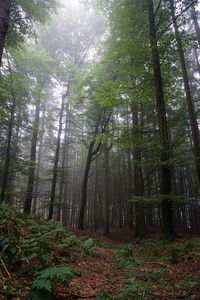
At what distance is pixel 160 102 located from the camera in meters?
7.84

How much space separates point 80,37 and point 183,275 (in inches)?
705

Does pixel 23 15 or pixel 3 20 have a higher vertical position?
pixel 23 15

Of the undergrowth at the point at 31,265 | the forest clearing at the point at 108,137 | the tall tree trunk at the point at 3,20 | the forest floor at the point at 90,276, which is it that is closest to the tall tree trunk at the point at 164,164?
the forest clearing at the point at 108,137

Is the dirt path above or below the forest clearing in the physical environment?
below

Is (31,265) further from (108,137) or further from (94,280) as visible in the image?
(108,137)

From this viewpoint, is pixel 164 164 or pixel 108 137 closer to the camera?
pixel 164 164

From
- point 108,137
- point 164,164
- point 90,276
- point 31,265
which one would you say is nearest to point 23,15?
point 108,137

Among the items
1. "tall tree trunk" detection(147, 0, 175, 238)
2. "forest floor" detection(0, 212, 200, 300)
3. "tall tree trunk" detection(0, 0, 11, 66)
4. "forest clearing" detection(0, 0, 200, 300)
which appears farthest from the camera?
"tall tree trunk" detection(147, 0, 175, 238)

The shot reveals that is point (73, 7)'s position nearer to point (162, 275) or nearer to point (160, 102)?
point (160, 102)

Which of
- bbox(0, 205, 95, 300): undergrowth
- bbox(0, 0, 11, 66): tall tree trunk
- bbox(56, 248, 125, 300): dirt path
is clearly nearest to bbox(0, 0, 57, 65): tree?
bbox(0, 0, 11, 66): tall tree trunk

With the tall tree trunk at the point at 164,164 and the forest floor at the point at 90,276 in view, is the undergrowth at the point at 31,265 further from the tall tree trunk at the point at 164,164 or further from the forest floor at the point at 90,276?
the tall tree trunk at the point at 164,164

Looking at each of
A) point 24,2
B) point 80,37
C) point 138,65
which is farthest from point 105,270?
point 80,37

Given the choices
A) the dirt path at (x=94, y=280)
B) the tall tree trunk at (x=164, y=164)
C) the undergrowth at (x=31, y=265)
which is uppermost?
the tall tree trunk at (x=164, y=164)

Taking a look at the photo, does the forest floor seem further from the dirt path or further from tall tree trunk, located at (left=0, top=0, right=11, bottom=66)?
tall tree trunk, located at (left=0, top=0, right=11, bottom=66)
